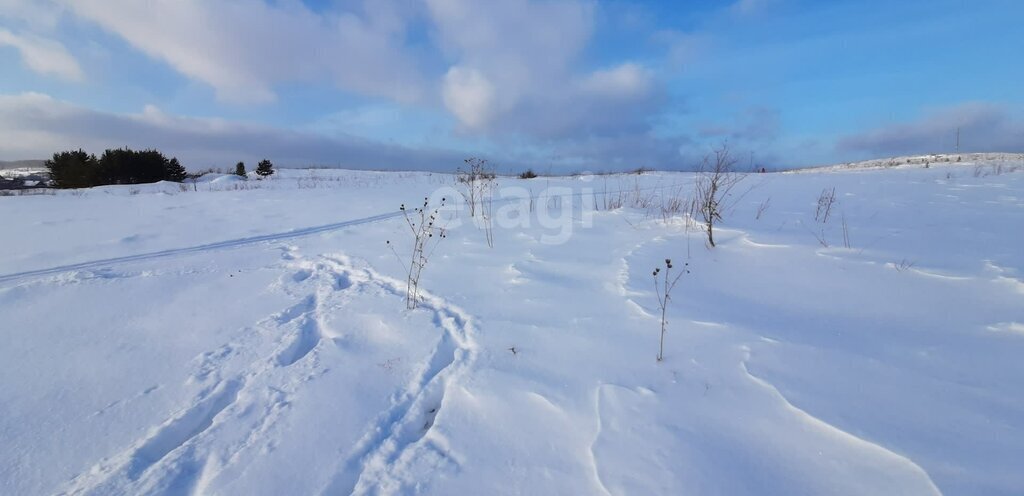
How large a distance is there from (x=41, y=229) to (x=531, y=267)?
5381 mm

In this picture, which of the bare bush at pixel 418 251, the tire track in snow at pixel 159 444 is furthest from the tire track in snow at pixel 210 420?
the bare bush at pixel 418 251

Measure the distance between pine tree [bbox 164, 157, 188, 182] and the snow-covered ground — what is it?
62.3 ft

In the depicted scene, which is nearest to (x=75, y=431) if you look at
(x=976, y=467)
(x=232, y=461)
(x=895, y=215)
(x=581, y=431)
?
(x=232, y=461)

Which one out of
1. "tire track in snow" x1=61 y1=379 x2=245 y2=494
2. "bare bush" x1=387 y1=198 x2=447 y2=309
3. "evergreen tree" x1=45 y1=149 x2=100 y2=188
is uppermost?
"evergreen tree" x1=45 y1=149 x2=100 y2=188

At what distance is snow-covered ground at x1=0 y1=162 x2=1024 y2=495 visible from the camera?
3.93 ft

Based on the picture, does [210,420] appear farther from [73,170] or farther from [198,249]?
[73,170]

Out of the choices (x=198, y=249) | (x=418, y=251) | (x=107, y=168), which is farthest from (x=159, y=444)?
(x=107, y=168)

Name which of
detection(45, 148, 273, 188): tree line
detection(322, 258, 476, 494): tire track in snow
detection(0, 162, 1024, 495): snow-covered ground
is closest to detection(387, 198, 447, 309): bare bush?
detection(0, 162, 1024, 495): snow-covered ground

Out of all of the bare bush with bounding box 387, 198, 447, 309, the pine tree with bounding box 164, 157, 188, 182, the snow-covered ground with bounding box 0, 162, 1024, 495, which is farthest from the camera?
the pine tree with bounding box 164, 157, 188, 182

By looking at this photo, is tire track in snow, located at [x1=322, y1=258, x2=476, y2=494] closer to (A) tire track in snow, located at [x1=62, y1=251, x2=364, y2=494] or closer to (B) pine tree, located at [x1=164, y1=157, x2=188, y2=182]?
(A) tire track in snow, located at [x1=62, y1=251, x2=364, y2=494]

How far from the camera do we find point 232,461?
128 cm

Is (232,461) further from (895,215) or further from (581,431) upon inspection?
(895,215)

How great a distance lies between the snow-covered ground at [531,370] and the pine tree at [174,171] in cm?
1898

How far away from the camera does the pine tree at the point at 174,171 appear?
18266mm
